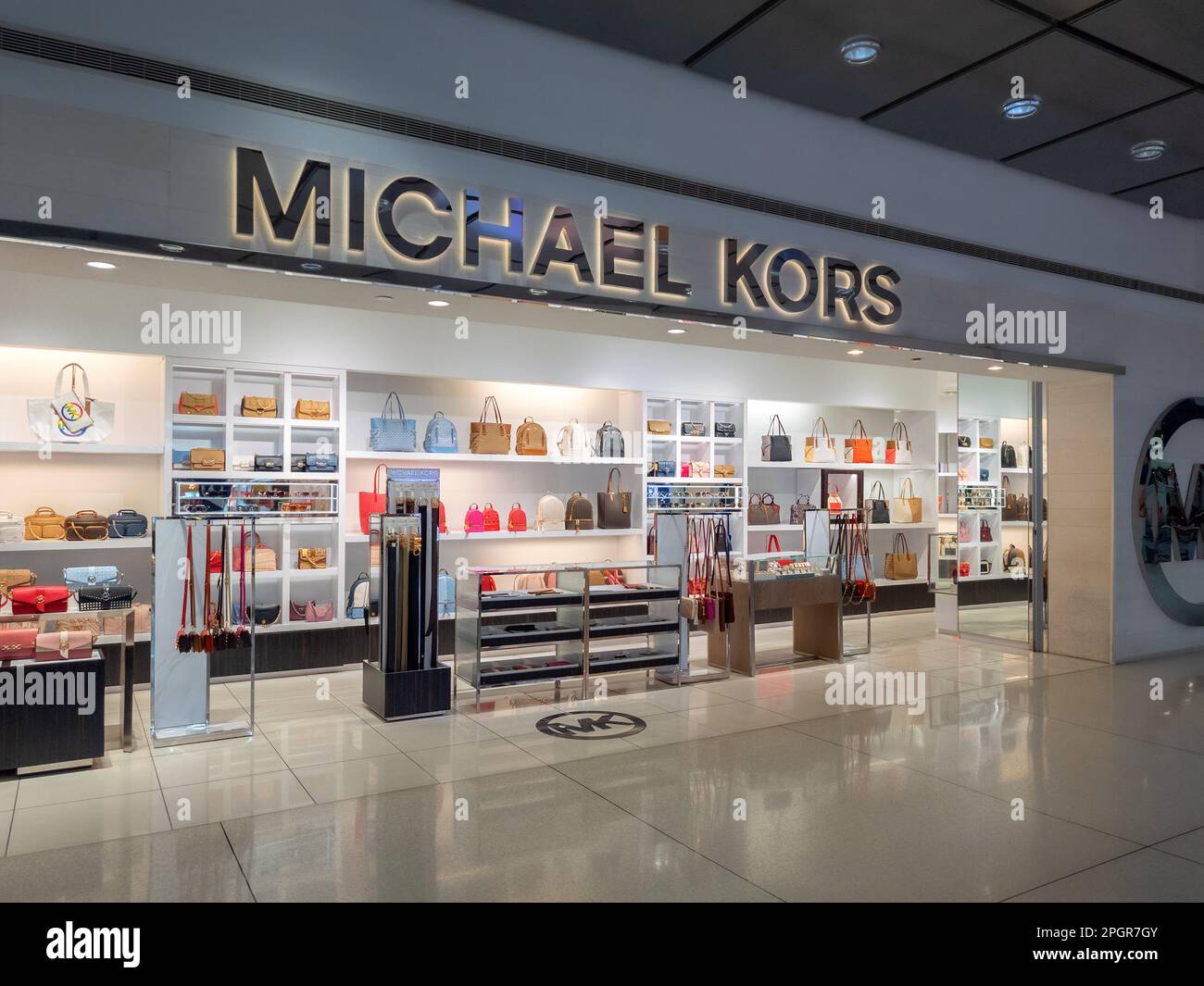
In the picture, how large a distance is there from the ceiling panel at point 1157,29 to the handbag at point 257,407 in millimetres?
6163

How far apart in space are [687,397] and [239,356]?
435 centimetres

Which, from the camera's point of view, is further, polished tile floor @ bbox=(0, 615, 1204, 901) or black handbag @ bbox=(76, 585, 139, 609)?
black handbag @ bbox=(76, 585, 139, 609)

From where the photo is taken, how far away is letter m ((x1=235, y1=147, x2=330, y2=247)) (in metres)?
4.32

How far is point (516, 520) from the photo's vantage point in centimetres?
823

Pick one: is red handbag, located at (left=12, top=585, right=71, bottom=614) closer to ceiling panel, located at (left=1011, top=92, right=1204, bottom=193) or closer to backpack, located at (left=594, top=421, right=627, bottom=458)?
backpack, located at (left=594, top=421, right=627, bottom=458)

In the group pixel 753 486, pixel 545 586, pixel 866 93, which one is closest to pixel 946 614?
pixel 753 486

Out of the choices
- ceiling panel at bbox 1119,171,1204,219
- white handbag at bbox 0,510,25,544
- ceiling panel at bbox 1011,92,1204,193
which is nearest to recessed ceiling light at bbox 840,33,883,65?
ceiling panel at bbox 1011,92,1204,193

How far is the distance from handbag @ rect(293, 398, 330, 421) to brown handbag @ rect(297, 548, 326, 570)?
1.10 meters

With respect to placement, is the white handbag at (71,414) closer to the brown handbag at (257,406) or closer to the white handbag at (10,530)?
the white handbag at (10,530)

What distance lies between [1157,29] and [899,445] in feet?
20.6

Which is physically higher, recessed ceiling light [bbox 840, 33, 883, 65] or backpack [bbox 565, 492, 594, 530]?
recessed ceiling light [bbox 840, 33, 883, 65]

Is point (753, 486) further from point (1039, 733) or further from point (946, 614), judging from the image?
point (1039, 733)

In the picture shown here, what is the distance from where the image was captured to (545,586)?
701 cm

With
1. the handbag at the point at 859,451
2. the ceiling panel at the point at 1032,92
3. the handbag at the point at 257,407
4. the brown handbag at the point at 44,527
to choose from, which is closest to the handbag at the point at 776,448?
the handbag at the point at 859,451
